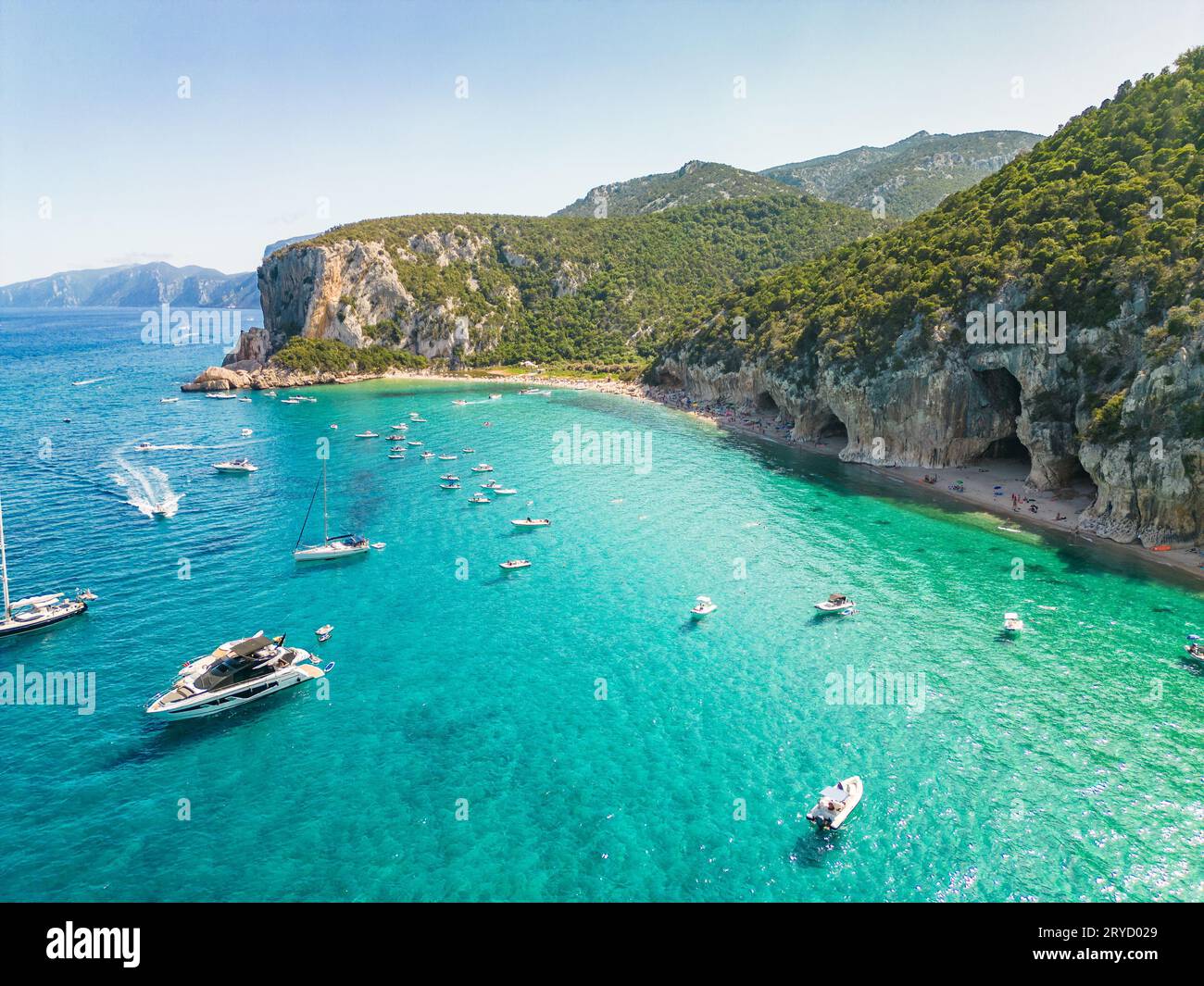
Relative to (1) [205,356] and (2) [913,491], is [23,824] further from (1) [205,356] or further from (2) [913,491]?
(1) [205,356]

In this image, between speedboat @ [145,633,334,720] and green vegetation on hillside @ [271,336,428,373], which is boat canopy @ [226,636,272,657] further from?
green vegetation on hillside @ [271,336,428,373]

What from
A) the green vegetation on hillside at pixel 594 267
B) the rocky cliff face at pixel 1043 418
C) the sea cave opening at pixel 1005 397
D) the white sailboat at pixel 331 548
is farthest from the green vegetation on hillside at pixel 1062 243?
the green vegetation on hillside at pixel 594 267

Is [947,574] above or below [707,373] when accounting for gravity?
below

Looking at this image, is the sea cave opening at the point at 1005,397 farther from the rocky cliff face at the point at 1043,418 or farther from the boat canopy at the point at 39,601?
the boat canopy at the point at 39,601

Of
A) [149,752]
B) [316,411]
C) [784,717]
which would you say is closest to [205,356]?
[316,411]

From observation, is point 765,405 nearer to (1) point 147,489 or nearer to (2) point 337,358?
(1) point 147,489

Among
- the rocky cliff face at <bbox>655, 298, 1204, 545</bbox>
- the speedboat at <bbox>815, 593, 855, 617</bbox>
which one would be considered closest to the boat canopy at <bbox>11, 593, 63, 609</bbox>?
the speedboat at <bbox>815, 593, 855, 617</bbox>

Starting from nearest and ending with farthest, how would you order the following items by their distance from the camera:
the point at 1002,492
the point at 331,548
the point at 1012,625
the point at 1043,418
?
1. the point at 1012,625
2. the point at 331,548
3. the point at 1043,418
4. the point at 1002,492

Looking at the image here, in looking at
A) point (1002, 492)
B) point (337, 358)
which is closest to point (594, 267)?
point (337, 358)
